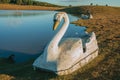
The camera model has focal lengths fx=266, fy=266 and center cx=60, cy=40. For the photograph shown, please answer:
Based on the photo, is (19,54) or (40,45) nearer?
(19,54)

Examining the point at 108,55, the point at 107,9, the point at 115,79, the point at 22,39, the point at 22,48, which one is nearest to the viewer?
the point at 115,79

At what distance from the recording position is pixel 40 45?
96.0 feet

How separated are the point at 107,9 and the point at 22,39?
195 ft

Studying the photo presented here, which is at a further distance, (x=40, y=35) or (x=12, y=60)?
(x=40, y=35)

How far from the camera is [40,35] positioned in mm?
37156

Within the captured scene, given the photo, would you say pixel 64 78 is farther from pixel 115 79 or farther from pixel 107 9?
pixel 107 9

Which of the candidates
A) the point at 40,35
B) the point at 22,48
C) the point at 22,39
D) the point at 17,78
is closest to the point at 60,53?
the point at 17,78

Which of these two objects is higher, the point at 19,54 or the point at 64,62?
the point at 64,62

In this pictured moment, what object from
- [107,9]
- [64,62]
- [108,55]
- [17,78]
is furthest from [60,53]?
[107,9]

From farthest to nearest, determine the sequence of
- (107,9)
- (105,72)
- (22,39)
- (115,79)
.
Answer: (107,9), (22,39), (105,72), (115,79)

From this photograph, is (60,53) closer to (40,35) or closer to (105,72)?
(105,72)

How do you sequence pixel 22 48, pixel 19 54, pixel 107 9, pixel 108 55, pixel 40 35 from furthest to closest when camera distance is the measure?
pixel 107 9
pixel 40 35
pixel 22 48
pixel 19 54
pixel 108 55

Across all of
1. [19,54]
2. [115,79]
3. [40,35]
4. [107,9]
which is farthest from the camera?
[107,9]

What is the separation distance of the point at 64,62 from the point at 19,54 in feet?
31.1
